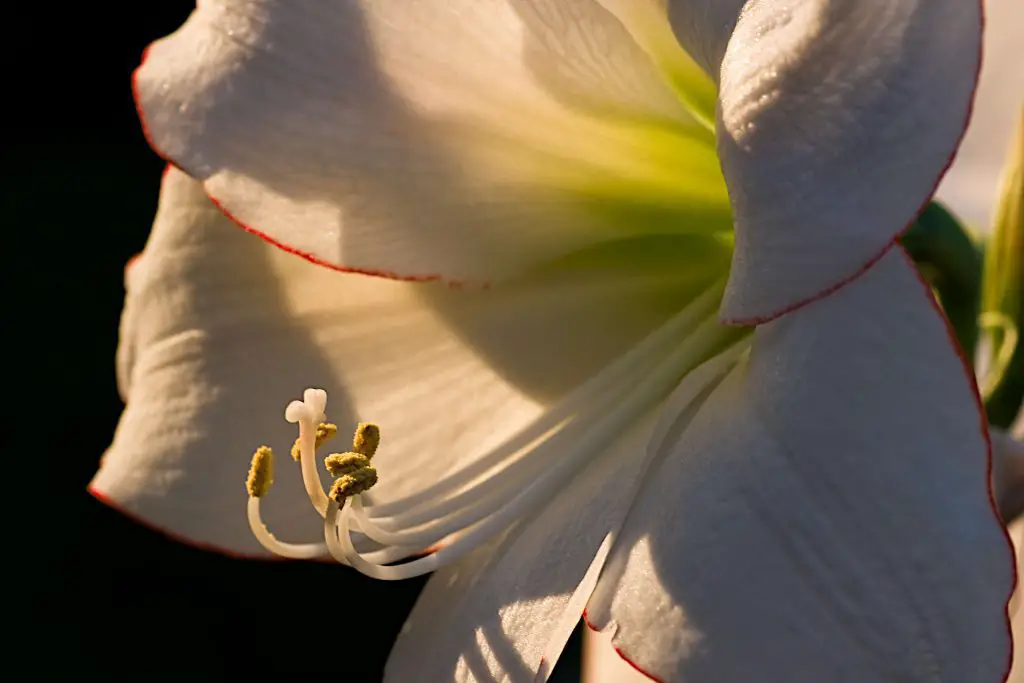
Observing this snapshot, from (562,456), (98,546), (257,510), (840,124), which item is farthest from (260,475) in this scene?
(98,546)

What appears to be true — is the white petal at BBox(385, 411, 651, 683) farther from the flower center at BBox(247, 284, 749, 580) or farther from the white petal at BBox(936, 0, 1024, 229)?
the white petal at BBox(936, 0, 1024, 229)

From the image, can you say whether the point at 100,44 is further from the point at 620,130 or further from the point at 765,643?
the point at 765,643

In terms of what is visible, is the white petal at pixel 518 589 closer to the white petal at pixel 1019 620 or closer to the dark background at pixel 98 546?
the white petal at pixel 1019 620

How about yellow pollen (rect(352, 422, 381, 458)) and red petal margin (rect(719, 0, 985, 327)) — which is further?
yellow pollen (rect(352, 422, 381, 458))

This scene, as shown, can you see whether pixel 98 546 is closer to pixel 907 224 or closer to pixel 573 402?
pixel 573 402

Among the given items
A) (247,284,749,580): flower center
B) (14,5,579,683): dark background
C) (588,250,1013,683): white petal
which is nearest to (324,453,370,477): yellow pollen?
(247,284,749,580): flower center

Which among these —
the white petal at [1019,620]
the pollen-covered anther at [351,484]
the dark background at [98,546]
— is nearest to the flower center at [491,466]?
the pollen-covered anther at [351,484]
